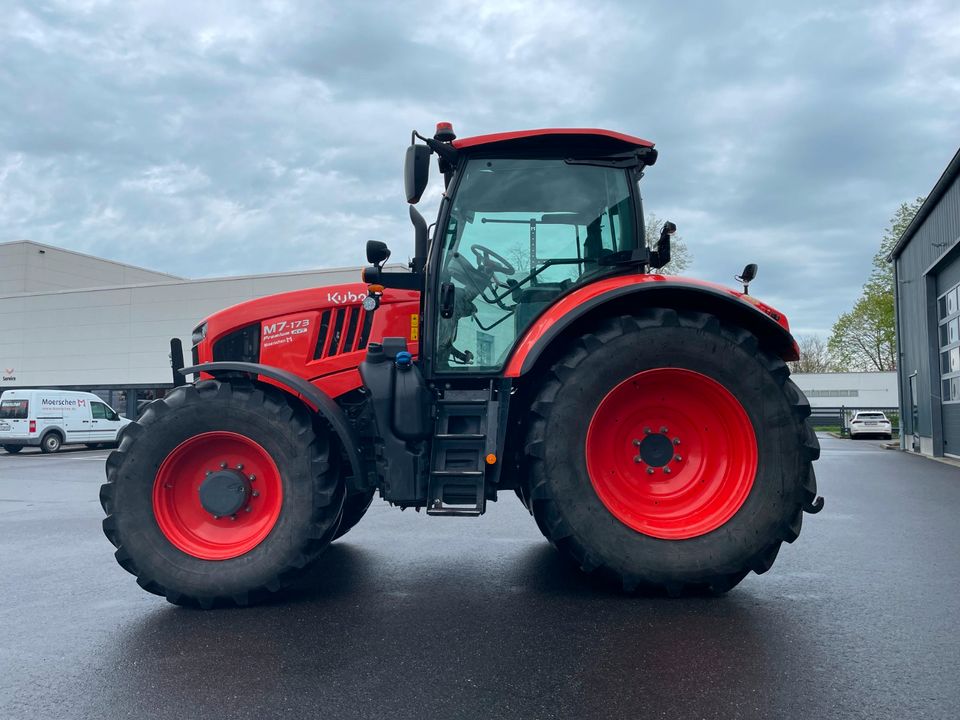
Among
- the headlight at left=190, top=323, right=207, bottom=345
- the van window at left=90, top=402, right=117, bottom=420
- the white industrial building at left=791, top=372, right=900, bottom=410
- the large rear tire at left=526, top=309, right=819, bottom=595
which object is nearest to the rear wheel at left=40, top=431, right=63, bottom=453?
the van window at left=90, top=402, right=117, bottom=420

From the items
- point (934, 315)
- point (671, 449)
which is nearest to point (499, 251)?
point (671, 449)

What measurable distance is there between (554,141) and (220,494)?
111 inches

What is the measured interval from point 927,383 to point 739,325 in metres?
17.1

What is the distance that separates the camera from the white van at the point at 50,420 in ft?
72.3

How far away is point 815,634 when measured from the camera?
343 centimetres

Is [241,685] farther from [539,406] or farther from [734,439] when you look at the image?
[734,439]

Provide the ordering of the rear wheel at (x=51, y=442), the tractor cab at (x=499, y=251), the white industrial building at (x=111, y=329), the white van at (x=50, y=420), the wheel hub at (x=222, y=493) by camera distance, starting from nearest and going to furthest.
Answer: the wheel hub at (x=222, y=493) < the tractor cab at (x=499, y=251) < the white van at (x=50, y=420) < the rear wheel at (x=51, y=442) < the white industrial building at (x=111, y=329)

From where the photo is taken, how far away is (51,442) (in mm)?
22703

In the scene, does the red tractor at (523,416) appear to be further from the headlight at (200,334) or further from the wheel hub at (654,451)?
the headlight at (200,334)

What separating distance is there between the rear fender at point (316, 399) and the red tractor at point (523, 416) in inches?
0.6

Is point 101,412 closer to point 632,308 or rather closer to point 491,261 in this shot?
point 491,261

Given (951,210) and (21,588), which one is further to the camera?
(951,210)

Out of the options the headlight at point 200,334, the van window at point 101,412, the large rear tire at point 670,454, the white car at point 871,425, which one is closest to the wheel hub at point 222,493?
the headlight at point 200,334

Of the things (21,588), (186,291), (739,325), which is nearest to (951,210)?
(739,325)
